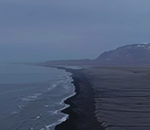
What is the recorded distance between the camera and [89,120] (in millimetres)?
26438

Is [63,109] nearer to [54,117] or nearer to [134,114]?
[54,117]

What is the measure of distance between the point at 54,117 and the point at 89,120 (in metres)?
3.37

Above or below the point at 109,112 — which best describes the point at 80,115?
above

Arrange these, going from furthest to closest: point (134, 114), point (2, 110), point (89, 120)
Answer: point (2, 110)
point (134, 114)
point (89, 120)

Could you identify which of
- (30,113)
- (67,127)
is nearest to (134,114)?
(67,127)

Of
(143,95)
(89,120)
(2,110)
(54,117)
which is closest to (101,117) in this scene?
(89,120)

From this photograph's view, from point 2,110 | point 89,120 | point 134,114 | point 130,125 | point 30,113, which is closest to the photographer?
point 130,125

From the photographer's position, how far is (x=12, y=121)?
27703mm

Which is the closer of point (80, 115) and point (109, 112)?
point (80, 115)

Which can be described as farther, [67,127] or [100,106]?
[100,106]

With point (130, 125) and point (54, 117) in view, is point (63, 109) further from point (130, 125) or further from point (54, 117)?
point (130, 125)

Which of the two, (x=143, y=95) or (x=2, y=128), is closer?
(x=2, y=128)

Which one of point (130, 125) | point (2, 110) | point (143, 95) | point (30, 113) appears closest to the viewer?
point (130, 125)

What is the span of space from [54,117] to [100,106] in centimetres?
558
